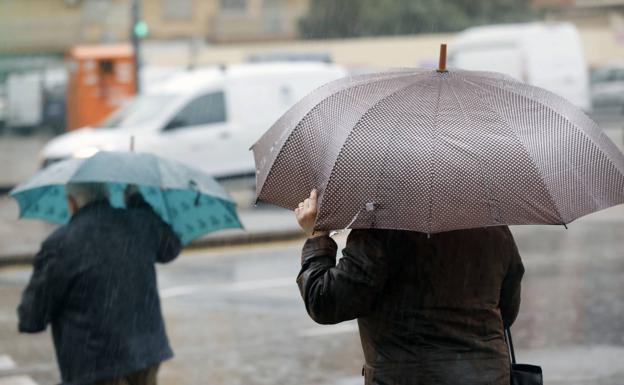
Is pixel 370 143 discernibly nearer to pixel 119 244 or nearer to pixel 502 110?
pixel 502 110

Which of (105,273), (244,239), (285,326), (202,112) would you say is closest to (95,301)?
(105,273)

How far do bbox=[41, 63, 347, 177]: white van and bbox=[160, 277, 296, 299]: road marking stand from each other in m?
4.97

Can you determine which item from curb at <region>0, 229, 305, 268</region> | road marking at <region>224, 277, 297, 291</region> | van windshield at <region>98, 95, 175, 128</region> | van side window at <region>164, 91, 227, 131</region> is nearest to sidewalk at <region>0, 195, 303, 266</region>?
curb at <region>0, 229, 305, 268</region>

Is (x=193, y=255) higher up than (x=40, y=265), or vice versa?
(x=40, y=265)

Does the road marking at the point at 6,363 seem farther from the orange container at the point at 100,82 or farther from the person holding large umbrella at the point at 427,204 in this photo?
the orange container at the point at 100,82

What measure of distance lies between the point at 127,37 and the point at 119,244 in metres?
41.5

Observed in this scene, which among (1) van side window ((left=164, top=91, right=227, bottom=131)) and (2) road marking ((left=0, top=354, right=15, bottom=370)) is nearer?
(2) road marking ((left=0, top=354, right=15, bottom=370))

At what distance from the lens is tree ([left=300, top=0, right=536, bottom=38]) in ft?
162

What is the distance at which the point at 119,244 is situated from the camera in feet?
15.6

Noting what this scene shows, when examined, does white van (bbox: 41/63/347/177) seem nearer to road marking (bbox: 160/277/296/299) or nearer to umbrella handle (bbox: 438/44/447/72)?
road marking (bbox: 160/277/296/299)

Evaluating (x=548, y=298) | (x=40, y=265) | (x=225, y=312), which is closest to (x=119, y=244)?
(x=40, y=265)

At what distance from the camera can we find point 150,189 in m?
5.27

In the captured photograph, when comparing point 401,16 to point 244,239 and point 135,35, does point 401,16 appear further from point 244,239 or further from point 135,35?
point 244,239

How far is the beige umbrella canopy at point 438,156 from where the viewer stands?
3.12 m
